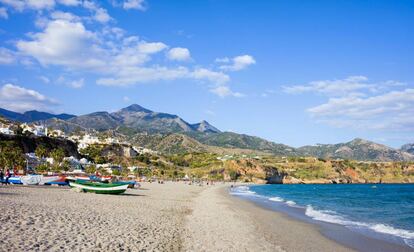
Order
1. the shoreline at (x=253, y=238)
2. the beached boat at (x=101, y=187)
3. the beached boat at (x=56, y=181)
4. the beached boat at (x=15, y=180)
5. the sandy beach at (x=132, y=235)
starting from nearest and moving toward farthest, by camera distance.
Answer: the sandy beach at (x=132, y=235), the shoreline at (x=253, y=238), the beached boat at (x=101, y=187), the beached boat at (x=15, y=180), the beached boat at (x=56, y=181)

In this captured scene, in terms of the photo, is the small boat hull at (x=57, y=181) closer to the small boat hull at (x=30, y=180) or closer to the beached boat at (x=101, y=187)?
the small boat hull at (x=30, y=180)

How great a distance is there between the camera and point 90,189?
146 ft

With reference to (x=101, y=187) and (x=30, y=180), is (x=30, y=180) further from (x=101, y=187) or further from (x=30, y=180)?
(x=101, y=187)

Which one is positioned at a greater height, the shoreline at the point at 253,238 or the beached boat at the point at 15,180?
the beached boat at the point at 15,180

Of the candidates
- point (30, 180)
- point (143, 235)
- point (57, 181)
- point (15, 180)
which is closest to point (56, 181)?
point (57, 181)

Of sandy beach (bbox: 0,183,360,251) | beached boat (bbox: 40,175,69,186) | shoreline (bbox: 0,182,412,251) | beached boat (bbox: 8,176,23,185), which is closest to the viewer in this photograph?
sandy beach (bbox: 0,183,360,251)

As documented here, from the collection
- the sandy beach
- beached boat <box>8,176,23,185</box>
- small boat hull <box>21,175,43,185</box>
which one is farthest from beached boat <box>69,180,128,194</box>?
the sandy beach

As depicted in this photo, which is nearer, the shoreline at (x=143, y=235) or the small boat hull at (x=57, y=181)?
the shoreline at (x=143, y=235)

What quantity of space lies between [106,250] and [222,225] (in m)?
12.5

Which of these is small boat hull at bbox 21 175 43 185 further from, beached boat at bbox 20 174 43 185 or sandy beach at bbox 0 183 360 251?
sandy beach at bbox 0 183 360 251

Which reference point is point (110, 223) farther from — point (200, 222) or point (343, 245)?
point (343, 245)

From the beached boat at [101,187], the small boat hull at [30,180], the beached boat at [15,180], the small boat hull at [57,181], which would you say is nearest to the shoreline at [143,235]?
the beached boat at [101,187]

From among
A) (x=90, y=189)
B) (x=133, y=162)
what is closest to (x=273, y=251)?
(x=90, y=189)

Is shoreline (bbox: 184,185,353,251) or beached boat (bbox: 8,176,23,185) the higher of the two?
beached boat (bbox: 8,176,23,185)
